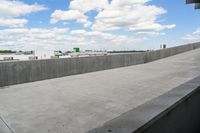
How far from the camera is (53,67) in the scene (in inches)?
559

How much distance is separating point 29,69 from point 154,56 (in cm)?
1895

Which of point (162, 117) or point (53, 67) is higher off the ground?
point (162, 117)

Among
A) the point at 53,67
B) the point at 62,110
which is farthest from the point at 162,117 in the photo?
the point at 53,67

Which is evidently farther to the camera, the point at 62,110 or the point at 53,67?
the point at 53,67

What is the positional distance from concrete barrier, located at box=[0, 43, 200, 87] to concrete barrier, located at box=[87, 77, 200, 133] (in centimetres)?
1097

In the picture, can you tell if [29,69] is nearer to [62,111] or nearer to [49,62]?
[49,62]

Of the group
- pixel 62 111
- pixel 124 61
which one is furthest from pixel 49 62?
pixel 124 61

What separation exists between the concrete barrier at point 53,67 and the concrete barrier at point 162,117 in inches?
432

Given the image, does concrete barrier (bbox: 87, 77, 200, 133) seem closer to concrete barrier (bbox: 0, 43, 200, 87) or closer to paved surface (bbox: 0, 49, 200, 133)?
paved surface (bbox: 0, 49, 200, 133)

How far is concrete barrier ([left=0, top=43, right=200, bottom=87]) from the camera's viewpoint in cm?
1178

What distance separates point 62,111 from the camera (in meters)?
6.30

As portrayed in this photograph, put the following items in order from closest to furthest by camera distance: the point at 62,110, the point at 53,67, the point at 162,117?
the point at 162,117
the point at 62,110
the point at 53,67

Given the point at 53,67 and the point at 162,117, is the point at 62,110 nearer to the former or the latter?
the point at 162,117

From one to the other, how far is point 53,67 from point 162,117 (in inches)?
510
